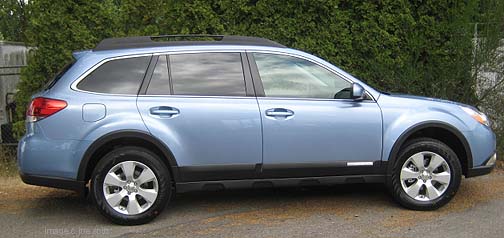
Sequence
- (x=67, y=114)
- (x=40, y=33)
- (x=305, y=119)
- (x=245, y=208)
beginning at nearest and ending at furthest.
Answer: (x=67, y=114), (x=305, y=119), (x=245, y=208), (x=40, y=33)

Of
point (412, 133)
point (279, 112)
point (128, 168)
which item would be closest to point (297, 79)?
point (279, 112)

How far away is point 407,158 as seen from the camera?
5074 millimetres

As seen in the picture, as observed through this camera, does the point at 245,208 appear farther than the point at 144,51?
Yes

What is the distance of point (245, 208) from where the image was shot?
17.6 ft

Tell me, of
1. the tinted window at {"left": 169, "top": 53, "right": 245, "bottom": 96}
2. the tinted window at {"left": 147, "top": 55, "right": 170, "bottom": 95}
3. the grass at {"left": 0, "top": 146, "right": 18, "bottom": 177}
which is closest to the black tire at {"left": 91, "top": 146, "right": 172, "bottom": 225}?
the tinted window at {"left": 147, "top": 55, "right": 170, "bottom": 95}

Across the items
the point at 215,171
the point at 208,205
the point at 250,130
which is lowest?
the point at 208,205

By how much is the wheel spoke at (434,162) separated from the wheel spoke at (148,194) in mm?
2744

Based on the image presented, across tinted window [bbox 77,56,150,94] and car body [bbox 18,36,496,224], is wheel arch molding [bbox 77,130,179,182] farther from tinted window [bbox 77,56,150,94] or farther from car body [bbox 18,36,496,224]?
tinted window [bbox 77,56,150,94]

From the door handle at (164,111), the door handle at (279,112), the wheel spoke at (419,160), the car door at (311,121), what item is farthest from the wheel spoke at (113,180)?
the wheel spoke at (419,160)

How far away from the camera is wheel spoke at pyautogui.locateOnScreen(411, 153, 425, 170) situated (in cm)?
507

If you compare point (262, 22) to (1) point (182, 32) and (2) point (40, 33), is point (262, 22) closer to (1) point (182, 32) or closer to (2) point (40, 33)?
(1) point (182, 32)

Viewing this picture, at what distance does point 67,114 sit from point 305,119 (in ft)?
7.25

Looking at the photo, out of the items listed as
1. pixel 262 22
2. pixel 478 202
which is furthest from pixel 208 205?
pixel 262 22

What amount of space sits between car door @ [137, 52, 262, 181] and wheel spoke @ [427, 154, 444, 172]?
1.76 m
